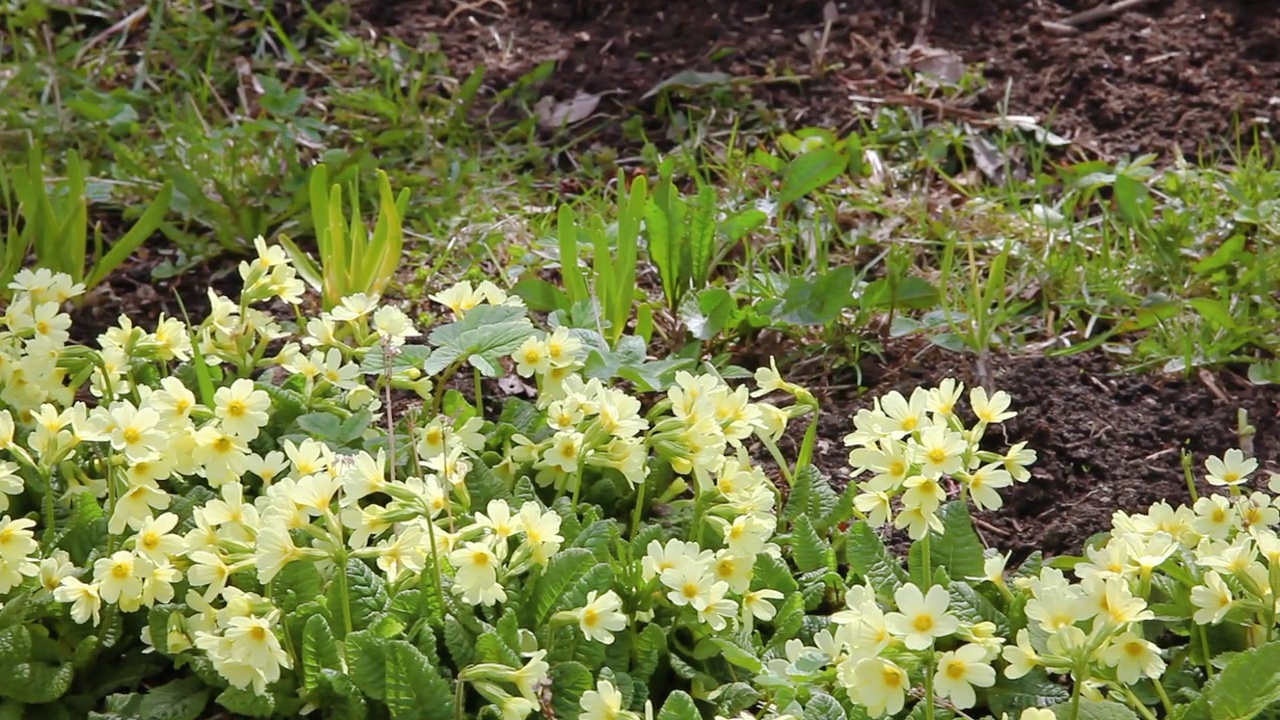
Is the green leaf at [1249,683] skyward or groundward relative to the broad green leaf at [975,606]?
skyward

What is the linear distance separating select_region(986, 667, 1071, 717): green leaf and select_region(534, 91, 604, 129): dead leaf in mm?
2178

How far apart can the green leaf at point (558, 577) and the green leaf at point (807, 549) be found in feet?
1.14

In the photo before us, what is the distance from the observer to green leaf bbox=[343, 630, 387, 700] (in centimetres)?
169

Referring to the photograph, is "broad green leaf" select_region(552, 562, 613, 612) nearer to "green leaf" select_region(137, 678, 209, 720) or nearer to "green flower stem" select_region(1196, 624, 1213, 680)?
"green leaf" select_region(137, 678, 209, 720)

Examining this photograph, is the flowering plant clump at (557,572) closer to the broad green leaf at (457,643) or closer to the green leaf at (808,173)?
the broad green leaf at (457,643)

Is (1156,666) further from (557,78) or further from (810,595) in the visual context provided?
(557,78)

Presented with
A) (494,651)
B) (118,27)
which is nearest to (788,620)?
(494,651)

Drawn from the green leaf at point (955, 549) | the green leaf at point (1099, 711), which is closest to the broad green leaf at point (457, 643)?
the green leaf at point (955, 549)

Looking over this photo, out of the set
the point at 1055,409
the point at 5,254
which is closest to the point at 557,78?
the point at 5,254

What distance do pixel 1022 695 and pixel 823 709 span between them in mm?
293

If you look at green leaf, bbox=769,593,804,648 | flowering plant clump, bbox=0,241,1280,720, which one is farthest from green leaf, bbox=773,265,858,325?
green leaf, bbox=769,593,804,648

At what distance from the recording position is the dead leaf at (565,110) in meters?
3.68

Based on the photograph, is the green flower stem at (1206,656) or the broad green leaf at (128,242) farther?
the broad green leaf at (128,242)

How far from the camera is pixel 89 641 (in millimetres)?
1812
